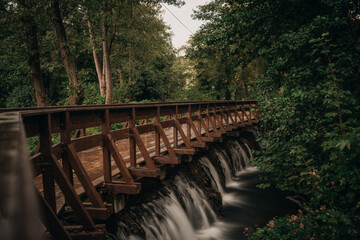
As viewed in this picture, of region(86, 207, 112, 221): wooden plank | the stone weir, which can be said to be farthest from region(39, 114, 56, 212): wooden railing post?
the stone weir

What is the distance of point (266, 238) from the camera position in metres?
5.25

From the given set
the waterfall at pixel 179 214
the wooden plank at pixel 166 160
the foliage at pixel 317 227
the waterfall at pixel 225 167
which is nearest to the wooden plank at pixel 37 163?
the waterfall at pixel 179 214

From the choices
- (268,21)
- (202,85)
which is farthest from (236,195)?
(202,85)

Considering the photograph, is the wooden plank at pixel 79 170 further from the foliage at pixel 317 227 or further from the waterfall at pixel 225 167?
the waterfall at pixel 225 167

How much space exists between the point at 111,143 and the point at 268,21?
5963 mm

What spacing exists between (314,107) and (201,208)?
4551mm

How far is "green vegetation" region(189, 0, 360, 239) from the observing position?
4359 mm

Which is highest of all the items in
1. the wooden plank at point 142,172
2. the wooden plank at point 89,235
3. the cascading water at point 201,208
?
the wooden plank at point 142,172

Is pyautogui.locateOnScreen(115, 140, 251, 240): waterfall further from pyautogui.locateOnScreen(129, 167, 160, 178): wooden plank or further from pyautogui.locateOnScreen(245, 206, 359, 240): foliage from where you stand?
pyautogui.locateOnScreen(245, 206, 359, 240): foliage

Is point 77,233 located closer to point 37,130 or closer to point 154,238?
point 37,130

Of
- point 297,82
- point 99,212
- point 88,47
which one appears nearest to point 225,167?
point 297,82

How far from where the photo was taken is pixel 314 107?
5.44m

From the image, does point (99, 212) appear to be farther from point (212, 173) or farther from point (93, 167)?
point (212, 173)

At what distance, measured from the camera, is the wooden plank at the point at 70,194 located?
310cm
